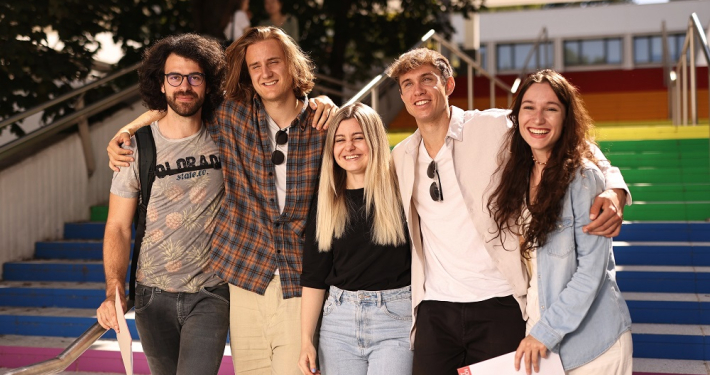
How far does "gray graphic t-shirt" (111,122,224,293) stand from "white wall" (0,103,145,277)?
12.4 feet

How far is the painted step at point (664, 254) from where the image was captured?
205 inches

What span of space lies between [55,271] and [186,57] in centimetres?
376

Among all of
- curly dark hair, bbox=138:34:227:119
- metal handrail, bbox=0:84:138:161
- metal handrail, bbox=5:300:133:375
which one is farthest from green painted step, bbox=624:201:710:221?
metal handrail, bbox=0:84:138:161

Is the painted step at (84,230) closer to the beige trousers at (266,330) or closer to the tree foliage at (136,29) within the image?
the tree foliage at (136,29)

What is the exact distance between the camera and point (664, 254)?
5.27 m

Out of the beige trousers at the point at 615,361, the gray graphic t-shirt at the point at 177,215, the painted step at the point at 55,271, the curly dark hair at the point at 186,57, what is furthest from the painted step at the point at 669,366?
the painted step at the point at 55,271

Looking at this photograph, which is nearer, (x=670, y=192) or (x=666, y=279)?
(x=666, y=279)

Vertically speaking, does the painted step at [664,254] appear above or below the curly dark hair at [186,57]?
below

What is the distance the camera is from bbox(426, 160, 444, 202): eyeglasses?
9.59ft

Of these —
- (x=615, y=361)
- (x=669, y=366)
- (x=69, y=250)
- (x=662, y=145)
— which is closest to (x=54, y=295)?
(x=69, y=250)

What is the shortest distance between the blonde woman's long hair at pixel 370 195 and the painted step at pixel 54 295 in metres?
3.27

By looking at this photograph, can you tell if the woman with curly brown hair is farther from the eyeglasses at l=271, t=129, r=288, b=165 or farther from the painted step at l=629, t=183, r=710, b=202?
the painted step at l=629, t=183, r=710, b=202

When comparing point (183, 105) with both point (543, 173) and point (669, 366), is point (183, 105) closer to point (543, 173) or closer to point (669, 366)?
point (543, 173)

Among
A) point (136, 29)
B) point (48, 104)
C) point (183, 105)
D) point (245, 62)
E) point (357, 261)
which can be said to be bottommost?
point (357, 261)
